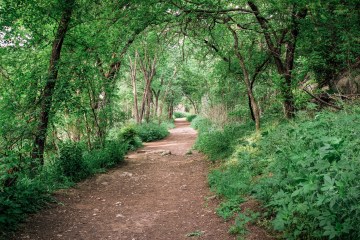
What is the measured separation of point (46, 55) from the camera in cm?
741

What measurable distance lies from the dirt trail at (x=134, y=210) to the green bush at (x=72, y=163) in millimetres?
291

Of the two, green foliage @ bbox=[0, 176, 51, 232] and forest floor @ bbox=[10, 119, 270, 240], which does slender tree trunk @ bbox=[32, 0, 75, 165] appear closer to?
green foliage @ bbox=[0, 176, 51, 232]

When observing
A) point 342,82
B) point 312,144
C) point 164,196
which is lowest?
point 164,196

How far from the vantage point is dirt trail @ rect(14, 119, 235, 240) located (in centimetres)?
436

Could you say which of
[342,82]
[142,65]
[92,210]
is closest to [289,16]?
[342,82]

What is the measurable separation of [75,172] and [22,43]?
344cm

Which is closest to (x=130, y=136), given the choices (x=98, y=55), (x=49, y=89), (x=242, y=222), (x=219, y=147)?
(x=219, y=147)

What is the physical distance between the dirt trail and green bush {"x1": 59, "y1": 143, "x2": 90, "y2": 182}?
29 centimetres

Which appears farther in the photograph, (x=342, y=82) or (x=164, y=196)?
(x=342, y=82)

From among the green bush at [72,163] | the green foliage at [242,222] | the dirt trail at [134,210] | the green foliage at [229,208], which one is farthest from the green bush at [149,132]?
the green foliage at [242,222]

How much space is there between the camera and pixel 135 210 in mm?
5543

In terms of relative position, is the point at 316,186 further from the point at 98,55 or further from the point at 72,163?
the point at 98,55

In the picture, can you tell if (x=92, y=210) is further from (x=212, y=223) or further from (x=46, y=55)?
(x=46, y=55)

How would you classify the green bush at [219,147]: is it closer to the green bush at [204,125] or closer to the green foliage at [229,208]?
the green foliage at [229,208]
